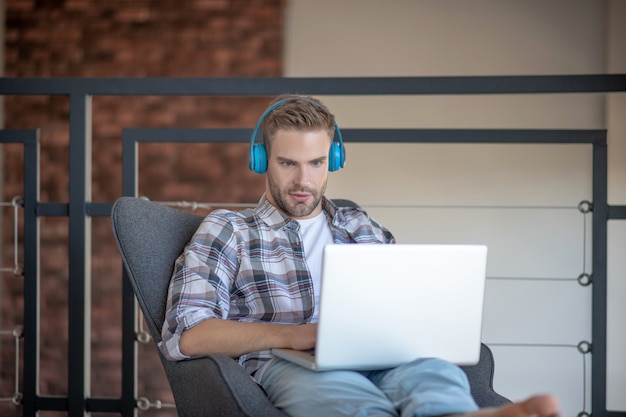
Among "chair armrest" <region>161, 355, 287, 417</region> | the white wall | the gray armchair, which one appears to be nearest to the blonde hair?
the gray armchair

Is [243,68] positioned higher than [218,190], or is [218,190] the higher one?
[243,68]

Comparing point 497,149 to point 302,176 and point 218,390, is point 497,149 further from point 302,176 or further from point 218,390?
point 218,390

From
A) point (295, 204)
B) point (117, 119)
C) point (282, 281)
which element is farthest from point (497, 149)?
point (282, 281)

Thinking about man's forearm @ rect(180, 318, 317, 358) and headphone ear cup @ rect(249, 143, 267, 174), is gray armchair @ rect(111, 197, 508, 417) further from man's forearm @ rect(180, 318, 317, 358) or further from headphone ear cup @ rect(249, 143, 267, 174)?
headphone ear cup @ rect(249, 143, 267, 174)

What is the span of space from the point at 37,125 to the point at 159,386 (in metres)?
1.61

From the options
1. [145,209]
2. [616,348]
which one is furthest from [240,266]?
[616,348]

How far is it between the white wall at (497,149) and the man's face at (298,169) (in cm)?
217

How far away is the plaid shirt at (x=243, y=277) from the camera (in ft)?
5.74

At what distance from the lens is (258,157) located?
1.97 meters

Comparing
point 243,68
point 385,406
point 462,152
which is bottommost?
point 385,406

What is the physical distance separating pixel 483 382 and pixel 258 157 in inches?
30.4

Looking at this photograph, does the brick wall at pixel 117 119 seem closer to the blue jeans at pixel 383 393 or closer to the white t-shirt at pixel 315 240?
the white t-shirt at pixel 315 240

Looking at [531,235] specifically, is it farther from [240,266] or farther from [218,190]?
[240,266]

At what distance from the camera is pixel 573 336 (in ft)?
13.6
